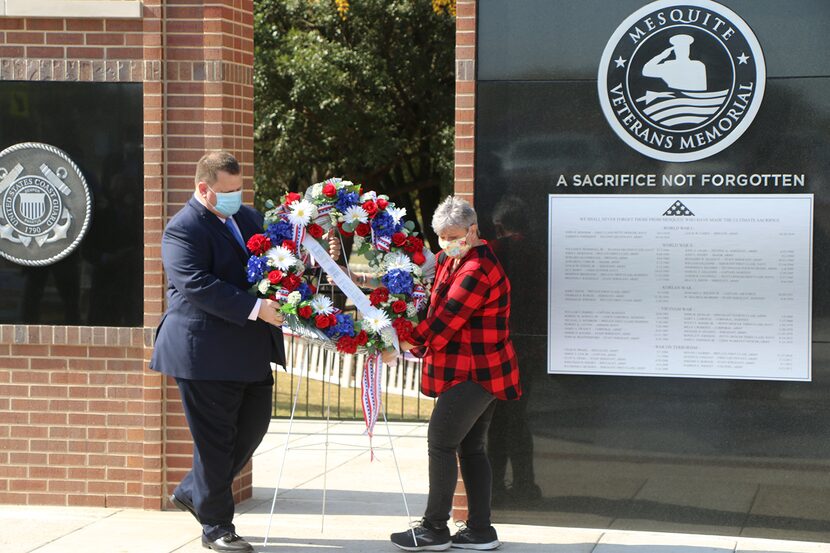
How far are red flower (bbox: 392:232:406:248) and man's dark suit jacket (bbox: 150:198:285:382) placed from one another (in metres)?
0.74

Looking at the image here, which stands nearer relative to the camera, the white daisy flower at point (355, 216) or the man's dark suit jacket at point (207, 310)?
the man's dark suit jacket at point (207, 310)

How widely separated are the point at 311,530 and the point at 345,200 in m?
1.87

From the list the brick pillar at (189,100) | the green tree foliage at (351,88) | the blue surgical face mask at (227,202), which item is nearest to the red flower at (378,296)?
the blue surgical face mask at (227,202)

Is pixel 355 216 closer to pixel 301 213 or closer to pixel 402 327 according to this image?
pixel 301 213

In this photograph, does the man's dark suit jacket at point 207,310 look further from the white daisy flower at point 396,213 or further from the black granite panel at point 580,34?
the black granite panel at point 580,34

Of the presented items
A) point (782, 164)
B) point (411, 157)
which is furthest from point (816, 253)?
point (411, 157)

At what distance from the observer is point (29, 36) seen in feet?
22.9

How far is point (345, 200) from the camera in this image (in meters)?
5.97

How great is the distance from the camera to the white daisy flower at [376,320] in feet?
19.1

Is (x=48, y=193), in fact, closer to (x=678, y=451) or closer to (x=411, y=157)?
(x=678, y=451)

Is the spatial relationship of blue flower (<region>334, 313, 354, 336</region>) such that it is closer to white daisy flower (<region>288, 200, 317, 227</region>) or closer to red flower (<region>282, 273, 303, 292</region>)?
red flower (<region>282, 273, 303, 292</region>)

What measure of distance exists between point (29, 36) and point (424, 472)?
12.5 ft

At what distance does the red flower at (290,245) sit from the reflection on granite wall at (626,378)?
3.90ft

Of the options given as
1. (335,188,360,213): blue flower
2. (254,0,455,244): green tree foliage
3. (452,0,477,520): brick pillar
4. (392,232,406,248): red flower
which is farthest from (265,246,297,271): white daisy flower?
(254,0,455,244): green tree foliage
